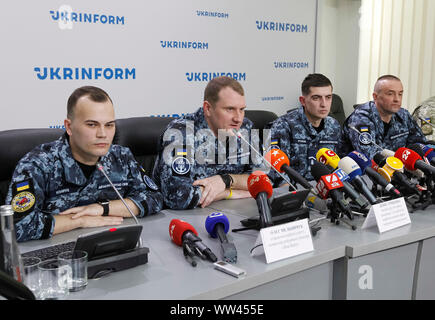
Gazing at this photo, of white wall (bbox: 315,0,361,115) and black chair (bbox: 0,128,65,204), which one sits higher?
white wall (bbox: 315,0,361,115)

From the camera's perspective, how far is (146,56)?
3486 mm

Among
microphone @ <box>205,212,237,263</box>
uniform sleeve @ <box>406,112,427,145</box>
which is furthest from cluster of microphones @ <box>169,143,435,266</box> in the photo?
uniform sleeve @ <box>406,112,427,145</box>

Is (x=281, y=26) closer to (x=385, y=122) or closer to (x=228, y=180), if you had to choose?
(x=385, y=122)

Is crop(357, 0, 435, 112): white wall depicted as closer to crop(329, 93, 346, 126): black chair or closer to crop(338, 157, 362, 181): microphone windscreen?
crop(329, 93, 346, 126): black chair

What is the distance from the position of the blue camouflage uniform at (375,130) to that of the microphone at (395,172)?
0.81m

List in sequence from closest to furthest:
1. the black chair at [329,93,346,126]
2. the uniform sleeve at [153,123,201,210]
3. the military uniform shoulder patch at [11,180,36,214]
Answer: the military uniform shoulder patch at [11,180,36,214] < the uniform sleeve at [153,123,201,210] < the black chair at [329,93,346,126]

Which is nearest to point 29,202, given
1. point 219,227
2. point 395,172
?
point 219,227

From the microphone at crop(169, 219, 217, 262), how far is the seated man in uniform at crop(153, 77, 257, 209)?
1.29 feet

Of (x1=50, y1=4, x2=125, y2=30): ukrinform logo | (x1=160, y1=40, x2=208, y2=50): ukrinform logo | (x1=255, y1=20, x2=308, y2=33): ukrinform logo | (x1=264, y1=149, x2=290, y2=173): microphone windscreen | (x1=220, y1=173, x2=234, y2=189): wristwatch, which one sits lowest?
(x1=220, y1=173, x2=234, y2=189): wristwatch

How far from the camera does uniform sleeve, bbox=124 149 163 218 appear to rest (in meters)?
1.66

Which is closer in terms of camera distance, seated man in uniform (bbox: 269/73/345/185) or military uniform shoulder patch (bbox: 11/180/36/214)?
military uniform shoulder patch (bbox: 11/180/36/214)

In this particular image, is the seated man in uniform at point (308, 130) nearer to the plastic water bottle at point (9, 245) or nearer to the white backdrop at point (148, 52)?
the white backdrop at point (148, 52)

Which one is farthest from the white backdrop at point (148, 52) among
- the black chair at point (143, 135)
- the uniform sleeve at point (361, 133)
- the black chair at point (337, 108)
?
→ the uniform sleeve at point (361, 133)
